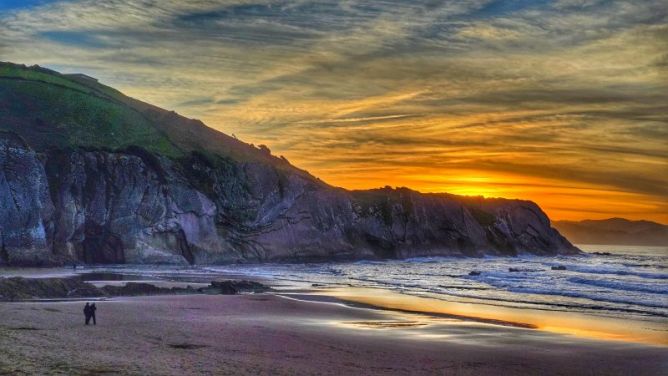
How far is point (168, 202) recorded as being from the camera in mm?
93562

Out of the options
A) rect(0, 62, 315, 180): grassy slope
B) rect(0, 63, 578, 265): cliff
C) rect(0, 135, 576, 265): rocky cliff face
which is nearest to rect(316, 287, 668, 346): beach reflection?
rect(0, 135, 576, 265): rocky cliff face

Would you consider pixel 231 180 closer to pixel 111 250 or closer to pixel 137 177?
pixel 137 177

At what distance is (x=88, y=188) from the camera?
87875 mm

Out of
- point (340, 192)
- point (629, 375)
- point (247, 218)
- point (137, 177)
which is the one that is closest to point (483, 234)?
point (340, 192)

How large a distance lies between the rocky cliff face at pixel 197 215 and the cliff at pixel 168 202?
0.18 metres

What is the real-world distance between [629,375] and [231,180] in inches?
3689

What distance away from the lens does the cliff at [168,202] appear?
79625 millimetres

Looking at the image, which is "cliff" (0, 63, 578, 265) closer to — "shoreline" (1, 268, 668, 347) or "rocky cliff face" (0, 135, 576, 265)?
"rocky cliff face" (0, 135, 576, 265)

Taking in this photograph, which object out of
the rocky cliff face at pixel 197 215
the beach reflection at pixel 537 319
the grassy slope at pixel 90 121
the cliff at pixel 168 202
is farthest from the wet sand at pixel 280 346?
the grassy slope at pixel 90 121

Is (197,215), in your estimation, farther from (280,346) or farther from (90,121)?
(280,346)

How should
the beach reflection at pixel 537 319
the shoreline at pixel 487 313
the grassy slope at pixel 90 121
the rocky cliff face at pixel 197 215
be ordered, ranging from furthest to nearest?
the grassy slope at pixel 90 121 < the rocky cliff face at pixel 197 215 < the shoreline at pixel 487 313 < the beach reflection at pixel 537 319

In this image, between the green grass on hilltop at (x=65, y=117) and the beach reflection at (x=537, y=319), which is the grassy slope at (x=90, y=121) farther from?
the beach reflection at (x=537, y=319)

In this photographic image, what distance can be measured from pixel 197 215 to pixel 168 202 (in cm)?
444

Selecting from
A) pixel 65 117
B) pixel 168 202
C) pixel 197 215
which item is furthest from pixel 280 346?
pixel 65 117
